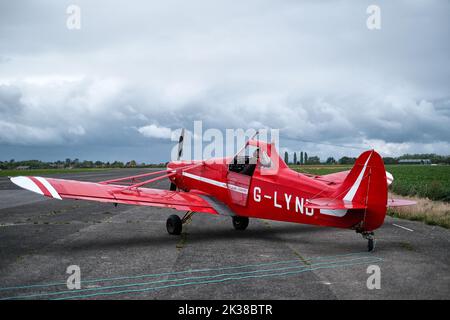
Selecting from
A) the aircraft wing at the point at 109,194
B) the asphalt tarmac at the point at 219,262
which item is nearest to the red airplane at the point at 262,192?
the aircraft wing at the point at 109,194

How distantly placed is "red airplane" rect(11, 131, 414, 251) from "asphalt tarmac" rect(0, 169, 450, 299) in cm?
74

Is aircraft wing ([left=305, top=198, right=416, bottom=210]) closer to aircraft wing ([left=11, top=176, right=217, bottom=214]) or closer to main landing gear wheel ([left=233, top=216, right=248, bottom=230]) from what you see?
aircraft wing ([left=11, top=176, right=217, bottom=214])

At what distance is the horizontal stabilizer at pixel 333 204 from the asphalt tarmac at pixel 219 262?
1046 millimetres

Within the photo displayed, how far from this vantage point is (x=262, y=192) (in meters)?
11.0

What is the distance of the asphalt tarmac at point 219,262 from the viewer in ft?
20.6

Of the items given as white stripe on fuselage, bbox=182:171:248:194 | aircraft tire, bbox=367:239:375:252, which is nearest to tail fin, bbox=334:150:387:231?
aircraft tire, bbox=367:239:375:252

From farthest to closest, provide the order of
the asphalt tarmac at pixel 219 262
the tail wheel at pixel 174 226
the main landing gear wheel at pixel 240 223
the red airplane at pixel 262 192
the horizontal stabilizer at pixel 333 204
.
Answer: the main landing gear wheel at pixel 240 223, the tail wheel at pixel 174 226, the red airplane at pixel 262 192, the horizontal stabilizer at pixel 333 204, the asphalt tarmac at pixel 219 262

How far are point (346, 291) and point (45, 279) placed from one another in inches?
188

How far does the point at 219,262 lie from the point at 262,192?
307cm

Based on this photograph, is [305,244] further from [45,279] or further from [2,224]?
[2,224]

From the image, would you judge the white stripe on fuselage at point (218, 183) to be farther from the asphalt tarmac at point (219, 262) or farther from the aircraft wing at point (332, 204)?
the aircraft wing at point (332, 204)

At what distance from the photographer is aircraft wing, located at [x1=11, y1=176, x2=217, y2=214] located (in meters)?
10.3

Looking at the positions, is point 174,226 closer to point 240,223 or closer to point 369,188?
point 240,223
